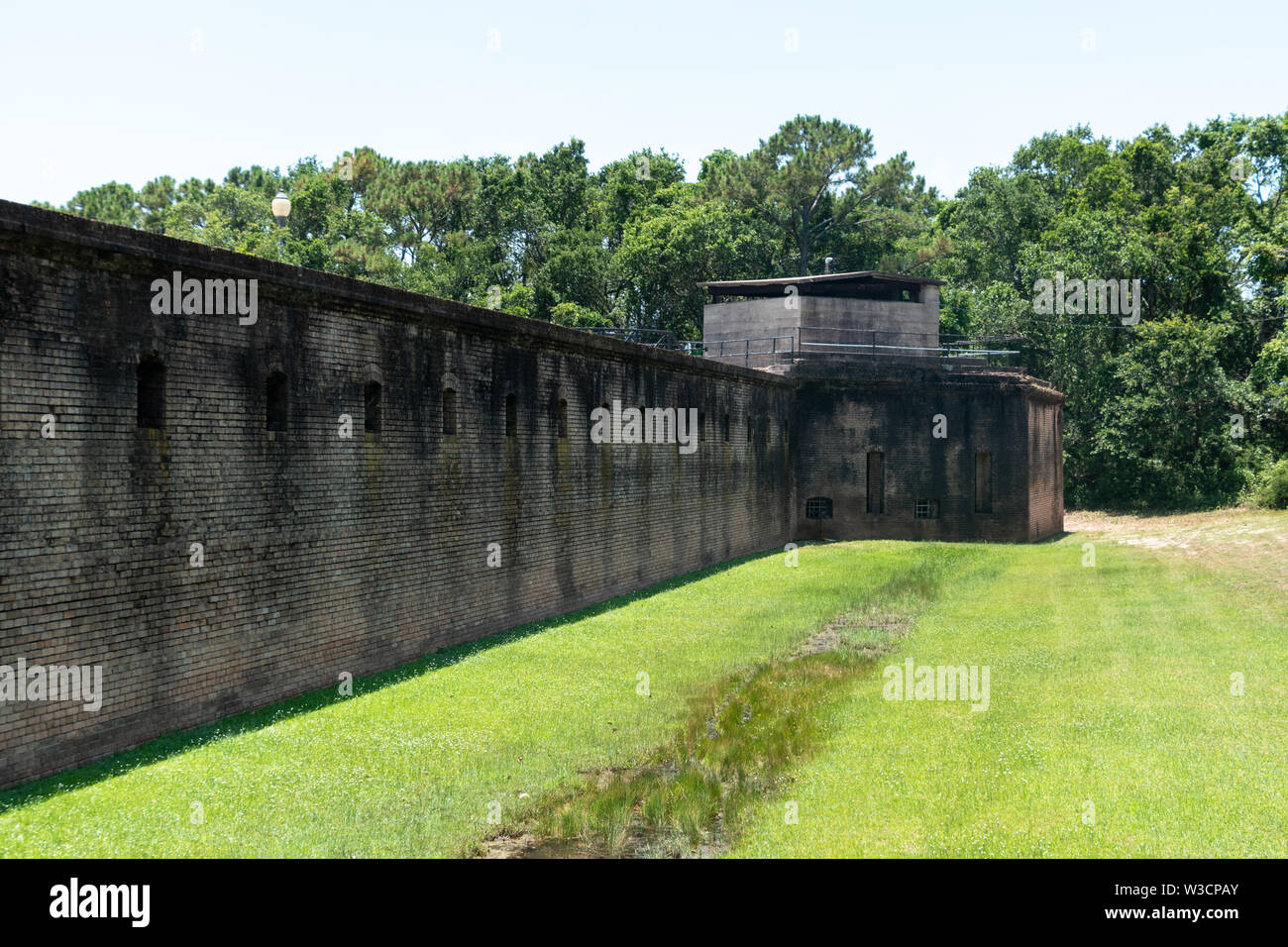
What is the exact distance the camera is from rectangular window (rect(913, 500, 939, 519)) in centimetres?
3534

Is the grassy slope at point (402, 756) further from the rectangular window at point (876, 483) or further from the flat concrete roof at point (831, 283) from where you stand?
the flat concrete roof at point (831, 283)

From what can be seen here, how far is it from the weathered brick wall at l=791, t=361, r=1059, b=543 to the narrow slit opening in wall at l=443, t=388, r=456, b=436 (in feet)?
64.4

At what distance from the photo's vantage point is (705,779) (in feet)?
37.9

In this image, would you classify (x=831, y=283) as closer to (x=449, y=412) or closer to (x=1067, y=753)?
(x=449, y=412)

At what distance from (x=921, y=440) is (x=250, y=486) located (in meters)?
25.9

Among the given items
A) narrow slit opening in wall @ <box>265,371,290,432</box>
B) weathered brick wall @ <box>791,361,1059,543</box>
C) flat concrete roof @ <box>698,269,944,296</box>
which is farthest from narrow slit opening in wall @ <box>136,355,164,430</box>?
flat concrete roof @ <box>698,269,944,296</box>

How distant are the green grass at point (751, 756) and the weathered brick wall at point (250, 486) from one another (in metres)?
0.73

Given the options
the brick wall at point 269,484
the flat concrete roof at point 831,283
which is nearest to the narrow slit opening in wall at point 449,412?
the brick wall at point 269,484

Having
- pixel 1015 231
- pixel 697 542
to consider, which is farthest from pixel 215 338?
pixel 1015 231

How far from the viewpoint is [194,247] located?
1199 cm

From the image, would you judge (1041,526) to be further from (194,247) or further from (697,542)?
(194,247)

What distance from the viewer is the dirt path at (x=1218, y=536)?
992 inches

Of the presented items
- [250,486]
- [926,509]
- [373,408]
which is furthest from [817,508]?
[250,486]

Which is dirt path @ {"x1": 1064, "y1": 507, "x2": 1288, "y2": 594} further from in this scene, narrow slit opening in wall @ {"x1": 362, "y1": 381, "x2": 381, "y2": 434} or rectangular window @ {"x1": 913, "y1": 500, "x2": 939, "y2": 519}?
narrow slit opening in wall @ {"x1": 362, "y1": 381, "x2": 381, "y2": 434}
